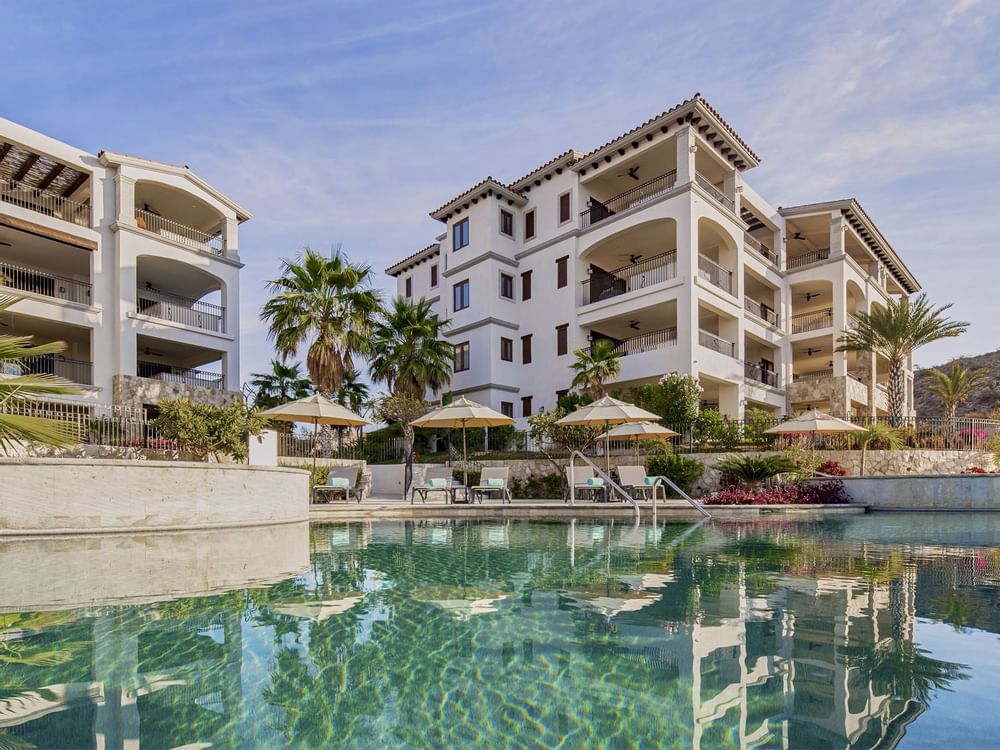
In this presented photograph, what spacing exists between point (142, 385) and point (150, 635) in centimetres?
2032

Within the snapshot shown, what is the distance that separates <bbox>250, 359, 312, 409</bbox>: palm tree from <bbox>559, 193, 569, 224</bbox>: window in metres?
13.6

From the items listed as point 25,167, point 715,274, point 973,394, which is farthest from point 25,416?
point 973,394

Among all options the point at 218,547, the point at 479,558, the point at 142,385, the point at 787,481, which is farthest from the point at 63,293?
the point at 787,481

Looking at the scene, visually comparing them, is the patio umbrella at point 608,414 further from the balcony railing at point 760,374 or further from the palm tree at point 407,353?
the balcony railing at point 760,374

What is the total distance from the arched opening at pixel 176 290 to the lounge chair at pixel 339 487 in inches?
457

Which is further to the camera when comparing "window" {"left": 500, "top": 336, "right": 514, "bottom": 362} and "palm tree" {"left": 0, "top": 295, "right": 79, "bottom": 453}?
"window" {"left": 500, "top": 336, "right": 514, "bottom": 362}

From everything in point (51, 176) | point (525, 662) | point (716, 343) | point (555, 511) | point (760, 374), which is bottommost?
point (555, 511)

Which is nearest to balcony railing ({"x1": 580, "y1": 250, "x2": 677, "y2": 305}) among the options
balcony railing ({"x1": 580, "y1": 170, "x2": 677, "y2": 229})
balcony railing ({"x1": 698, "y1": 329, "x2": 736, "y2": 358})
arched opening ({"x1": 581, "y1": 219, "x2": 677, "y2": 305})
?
arched opening ({"x1": 581, "y1": 219, "x2": 677, "y2": 305})

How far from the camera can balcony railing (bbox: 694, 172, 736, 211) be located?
970 inches

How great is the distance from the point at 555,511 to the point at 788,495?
693cm

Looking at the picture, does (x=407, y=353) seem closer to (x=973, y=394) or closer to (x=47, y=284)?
(x=47, y=284)

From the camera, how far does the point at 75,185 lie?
23969mm

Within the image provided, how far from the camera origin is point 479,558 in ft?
29.6

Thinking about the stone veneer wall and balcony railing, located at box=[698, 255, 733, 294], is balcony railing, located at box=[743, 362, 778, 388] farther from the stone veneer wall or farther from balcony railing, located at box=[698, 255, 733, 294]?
the stone veneer wall
